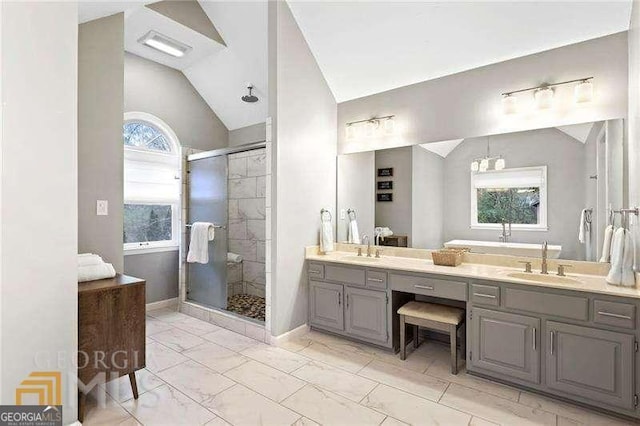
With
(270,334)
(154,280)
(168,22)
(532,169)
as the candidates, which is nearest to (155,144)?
(168,22)

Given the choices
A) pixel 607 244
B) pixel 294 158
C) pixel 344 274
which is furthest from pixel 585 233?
pixel 294 158

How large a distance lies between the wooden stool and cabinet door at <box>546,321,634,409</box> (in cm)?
60

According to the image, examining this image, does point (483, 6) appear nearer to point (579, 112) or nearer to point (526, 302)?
point (579, 112)

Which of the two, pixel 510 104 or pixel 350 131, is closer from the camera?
pixel 510 104

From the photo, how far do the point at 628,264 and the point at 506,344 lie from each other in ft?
3.00

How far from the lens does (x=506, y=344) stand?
2.28m

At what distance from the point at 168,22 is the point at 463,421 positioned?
4294 mm

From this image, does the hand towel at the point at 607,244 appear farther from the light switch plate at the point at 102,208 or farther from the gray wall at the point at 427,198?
the light switch plate at the point at 102,208

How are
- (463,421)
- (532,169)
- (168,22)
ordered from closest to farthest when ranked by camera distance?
1. (463,421)
2. (532,169)
3. (168,22)

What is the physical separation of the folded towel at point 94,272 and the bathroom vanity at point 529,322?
1.94m

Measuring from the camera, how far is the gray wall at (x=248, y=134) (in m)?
4.58

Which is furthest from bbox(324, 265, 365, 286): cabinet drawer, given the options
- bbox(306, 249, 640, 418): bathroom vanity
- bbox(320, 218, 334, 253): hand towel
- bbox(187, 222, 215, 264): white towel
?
bbox(187, 222, 215, 264): white towel

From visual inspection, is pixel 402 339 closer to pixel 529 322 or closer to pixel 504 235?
pixel 529 322

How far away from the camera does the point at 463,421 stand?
1953 millimetres
